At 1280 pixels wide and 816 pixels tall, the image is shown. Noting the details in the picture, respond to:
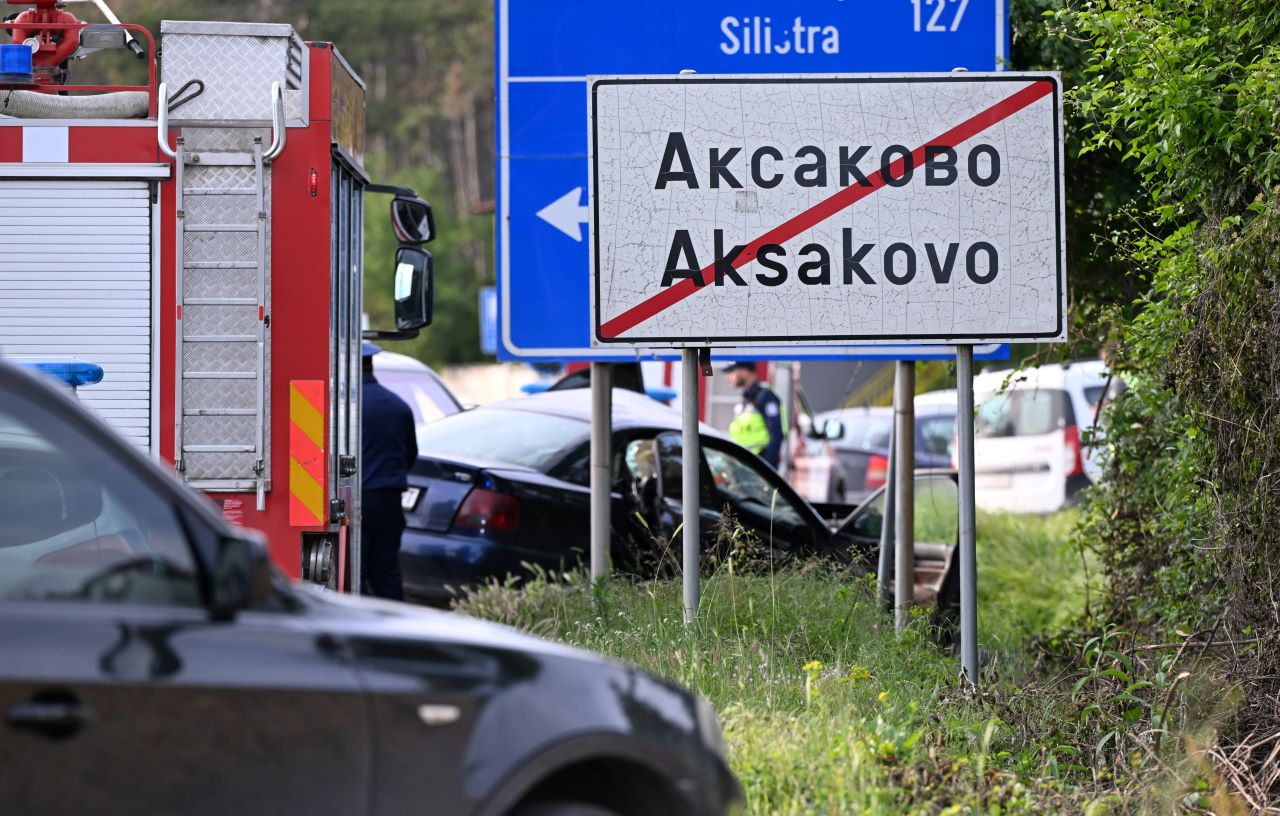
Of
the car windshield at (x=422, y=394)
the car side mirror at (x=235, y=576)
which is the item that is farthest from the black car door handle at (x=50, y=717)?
the car windshield at (x=422, y=394)

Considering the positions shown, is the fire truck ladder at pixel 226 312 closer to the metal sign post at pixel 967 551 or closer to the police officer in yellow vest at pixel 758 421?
the metal sign post at pixel 967 551

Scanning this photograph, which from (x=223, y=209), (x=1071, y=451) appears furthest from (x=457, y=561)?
(x=1071, y=451)

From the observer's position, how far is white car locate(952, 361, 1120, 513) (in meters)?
19.9

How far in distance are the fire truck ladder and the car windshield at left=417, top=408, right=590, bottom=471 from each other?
357 cm

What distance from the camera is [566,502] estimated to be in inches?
388

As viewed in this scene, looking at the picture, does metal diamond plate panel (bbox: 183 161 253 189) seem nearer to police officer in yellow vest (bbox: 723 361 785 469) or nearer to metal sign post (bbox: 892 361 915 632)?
metal sign post (bbox: 892 361 915 632)

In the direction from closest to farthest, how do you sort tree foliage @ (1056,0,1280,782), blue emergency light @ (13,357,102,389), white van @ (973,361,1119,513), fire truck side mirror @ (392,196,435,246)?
tree foliage @ (1056,0,1280,782)
blue emergency light @ (13,357,102,389)
fire truck side mirror @ (392,196,435,246)
white van @ (973,361,1119,513)

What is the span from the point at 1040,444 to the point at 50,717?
60.0 ft

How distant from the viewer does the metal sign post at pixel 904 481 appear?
896 cm

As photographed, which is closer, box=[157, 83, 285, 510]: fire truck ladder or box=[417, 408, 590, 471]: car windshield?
box=[157, 83, 285, 510]: fire truck ladder

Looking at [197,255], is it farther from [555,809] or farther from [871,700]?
[555,809]

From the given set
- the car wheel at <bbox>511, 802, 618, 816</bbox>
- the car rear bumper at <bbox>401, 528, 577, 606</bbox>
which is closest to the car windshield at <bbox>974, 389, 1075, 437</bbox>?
the car rear bumper at <bbox>401, 528, 577, 606</bbox>

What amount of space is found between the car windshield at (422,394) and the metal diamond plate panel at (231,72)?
10092mm

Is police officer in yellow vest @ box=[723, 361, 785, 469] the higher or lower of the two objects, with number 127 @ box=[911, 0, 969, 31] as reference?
lower
